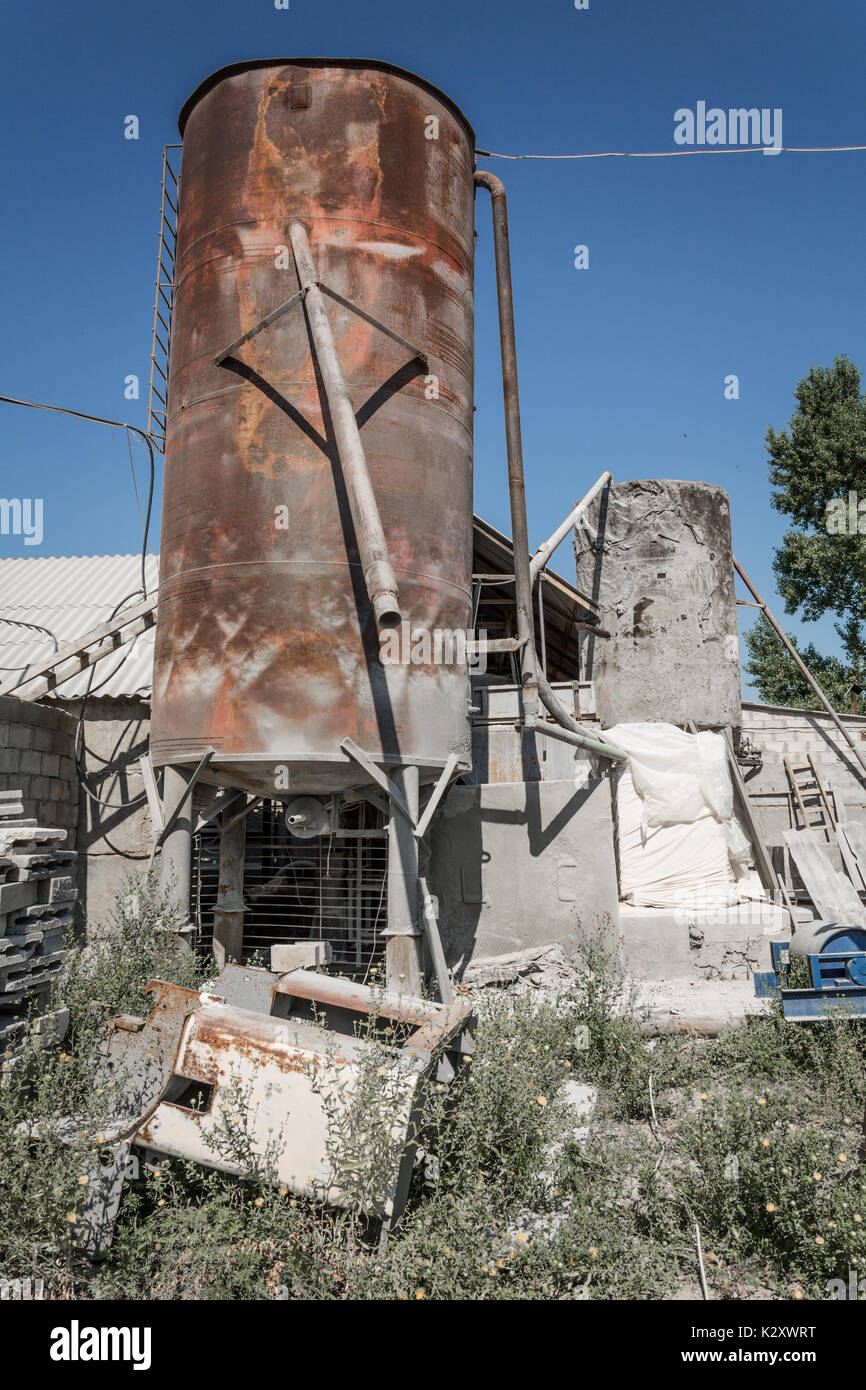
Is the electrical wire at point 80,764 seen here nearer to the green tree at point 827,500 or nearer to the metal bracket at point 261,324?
the metal bracket at point 261,324

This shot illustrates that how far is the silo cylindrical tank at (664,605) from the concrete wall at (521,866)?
2.44m

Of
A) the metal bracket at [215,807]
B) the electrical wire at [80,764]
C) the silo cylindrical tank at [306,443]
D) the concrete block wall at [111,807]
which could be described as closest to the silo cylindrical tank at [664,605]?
the silo cylindrical tank at [306,443]

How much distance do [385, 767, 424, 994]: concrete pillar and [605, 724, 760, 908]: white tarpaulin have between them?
4.28m

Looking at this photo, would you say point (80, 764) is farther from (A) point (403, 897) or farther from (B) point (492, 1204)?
(B) point (492, 1204)

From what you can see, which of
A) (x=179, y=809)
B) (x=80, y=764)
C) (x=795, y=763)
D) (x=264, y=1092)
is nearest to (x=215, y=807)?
(x=179, y=809)

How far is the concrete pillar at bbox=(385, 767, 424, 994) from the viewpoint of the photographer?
8.00 metres

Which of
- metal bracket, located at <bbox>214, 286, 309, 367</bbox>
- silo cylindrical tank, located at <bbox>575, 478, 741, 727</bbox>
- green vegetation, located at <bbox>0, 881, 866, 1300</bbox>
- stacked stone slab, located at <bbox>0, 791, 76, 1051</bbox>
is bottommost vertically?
green vegetation, located at <bbox>0, 881, 866, 1300</bbox>

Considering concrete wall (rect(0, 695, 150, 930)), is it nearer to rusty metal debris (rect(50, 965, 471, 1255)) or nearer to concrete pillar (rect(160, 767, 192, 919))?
concrete pillar (rect(160, 767, 192, 919))

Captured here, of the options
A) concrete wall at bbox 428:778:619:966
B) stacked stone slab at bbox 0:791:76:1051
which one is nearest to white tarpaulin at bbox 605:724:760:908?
concrete wall at bbox 428:778:619:966

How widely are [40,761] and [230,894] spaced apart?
2808mm

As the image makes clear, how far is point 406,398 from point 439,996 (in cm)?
570

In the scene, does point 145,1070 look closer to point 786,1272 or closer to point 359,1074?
point 359,1074

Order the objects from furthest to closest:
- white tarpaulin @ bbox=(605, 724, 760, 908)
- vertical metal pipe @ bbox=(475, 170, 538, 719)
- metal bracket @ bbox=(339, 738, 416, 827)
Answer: white tarpaulin @ bbox=(605, 724, 760, 908) < vertical metal pipe @ bbox=(475, 170, 538, 719) < metal bracket @ bbox=(339, 738, 416, 827)
